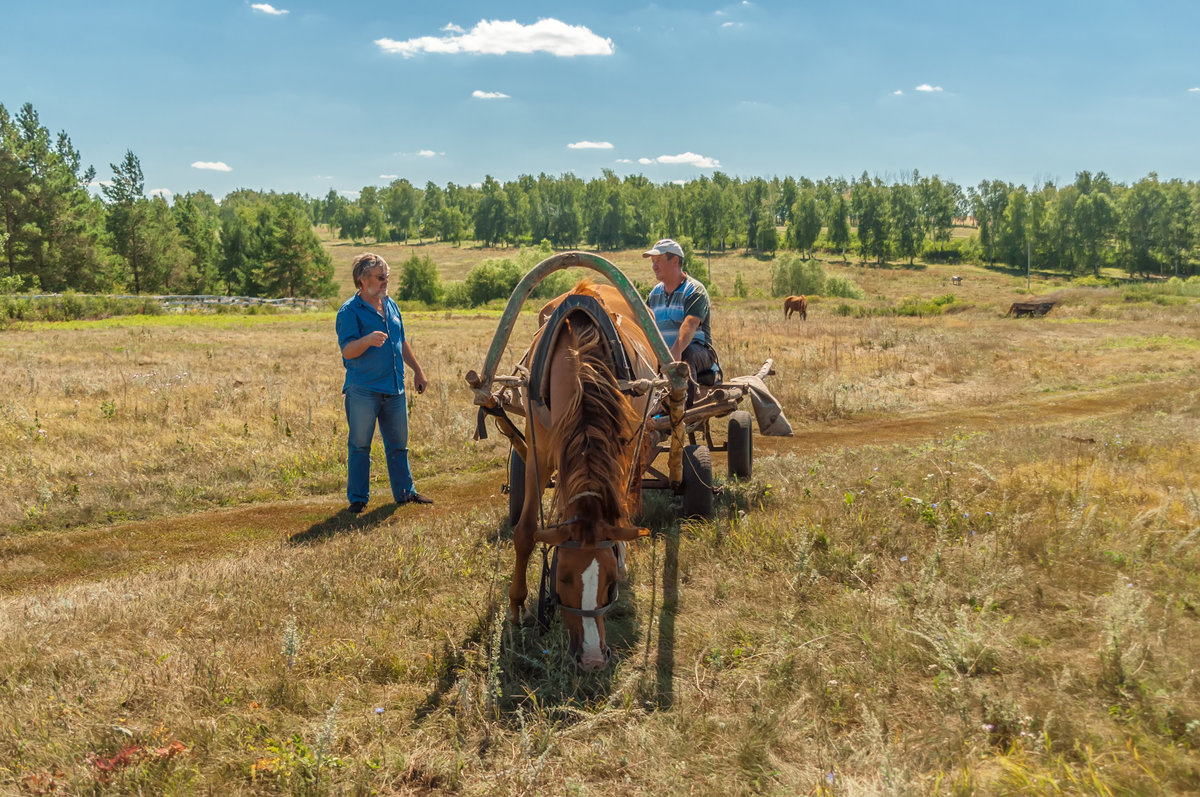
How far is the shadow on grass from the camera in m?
6.18

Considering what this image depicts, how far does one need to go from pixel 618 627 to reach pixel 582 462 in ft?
5.04

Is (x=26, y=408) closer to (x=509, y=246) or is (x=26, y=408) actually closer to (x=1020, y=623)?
(x=1020, y=623)

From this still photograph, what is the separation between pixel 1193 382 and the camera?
44.9ft

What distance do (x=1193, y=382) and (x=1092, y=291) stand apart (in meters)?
39.5

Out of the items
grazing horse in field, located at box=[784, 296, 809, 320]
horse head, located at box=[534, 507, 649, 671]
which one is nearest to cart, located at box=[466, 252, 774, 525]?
horse head, located at box=[534, 507, 649, 671]

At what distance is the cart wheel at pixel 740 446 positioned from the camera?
6.85 m

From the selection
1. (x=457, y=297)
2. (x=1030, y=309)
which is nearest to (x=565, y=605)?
(x=1030, y=309)

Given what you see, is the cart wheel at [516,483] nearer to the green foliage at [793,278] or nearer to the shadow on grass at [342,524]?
the shadow on grass at [342,524]

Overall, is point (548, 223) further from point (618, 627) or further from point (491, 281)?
point (618, 627)

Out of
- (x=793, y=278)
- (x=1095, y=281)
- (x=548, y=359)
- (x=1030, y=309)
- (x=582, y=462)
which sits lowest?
(x=582, y=462)

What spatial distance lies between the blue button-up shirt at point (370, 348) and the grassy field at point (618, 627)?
1.43m

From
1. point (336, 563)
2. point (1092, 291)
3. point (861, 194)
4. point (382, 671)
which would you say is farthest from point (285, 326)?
point (861, 194)

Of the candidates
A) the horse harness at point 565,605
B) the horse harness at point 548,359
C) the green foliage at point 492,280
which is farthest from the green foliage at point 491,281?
the horse harness at point 565,605

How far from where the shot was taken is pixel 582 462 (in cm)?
329
